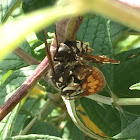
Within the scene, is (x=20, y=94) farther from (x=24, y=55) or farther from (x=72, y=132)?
(x=72, y=132)

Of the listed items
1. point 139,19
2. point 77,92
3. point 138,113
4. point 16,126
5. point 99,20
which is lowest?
point 16,126

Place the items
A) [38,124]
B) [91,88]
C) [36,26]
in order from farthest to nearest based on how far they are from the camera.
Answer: [38,124]
[91,88]
[36,26]

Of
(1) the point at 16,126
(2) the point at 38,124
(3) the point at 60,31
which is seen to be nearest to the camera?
(3) the point at 60,31

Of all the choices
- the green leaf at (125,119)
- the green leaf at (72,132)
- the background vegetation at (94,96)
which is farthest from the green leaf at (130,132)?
A: the green leaf at (72,132)

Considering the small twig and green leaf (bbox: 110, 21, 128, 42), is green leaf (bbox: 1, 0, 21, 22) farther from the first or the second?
green leaf (bbox: 110, 21, 128, 42)

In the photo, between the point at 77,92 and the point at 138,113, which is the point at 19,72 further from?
the point at 138,113

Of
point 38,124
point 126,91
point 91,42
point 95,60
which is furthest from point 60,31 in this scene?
point 38,124

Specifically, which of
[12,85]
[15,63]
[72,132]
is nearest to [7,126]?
[12,85]

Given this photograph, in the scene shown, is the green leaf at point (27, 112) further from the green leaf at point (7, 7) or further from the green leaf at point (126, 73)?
the green leaf at point (7, 7)
